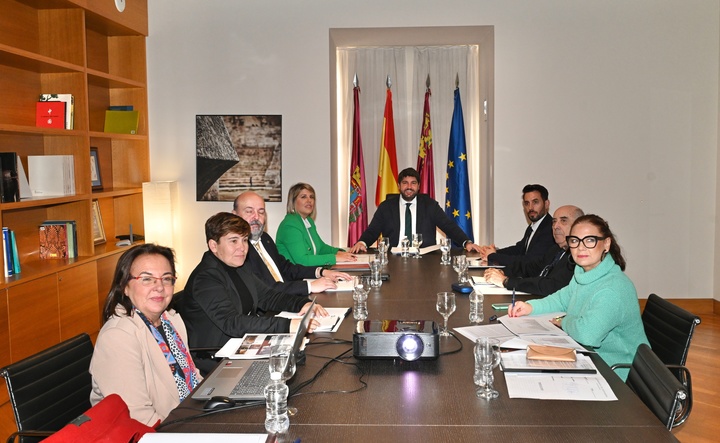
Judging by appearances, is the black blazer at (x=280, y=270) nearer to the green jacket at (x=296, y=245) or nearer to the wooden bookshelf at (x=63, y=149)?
the green jacket at (x=296, y=245)

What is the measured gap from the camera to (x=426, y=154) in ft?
25.2

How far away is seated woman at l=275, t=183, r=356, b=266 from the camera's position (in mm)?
5301

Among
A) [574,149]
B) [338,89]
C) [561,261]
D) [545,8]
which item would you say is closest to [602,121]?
[574,149]

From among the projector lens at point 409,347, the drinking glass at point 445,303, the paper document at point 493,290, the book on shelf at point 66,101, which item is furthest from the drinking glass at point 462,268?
the book on shelf at point 66,101

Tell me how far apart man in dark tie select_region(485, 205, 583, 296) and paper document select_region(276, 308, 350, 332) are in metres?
1.06

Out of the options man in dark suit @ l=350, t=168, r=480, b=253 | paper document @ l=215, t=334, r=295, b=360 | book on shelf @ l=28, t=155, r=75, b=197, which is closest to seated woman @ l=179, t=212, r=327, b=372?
paper document @ l=215, t=334, r=295, b=360

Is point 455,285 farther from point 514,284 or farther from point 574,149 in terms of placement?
point 574,149

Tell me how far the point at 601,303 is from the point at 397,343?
3.19 ft

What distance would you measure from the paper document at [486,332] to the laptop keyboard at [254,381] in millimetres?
897

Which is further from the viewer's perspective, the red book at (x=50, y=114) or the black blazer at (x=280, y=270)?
the red book at (x=50, y=114)

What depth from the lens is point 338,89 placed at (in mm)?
7730

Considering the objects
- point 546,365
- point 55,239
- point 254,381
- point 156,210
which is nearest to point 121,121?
point 156,210

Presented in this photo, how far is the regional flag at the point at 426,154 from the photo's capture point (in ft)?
25.2

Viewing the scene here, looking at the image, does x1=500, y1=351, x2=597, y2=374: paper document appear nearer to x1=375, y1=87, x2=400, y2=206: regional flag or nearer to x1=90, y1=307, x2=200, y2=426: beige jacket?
x1=90, y1=307, x2=200, y2=426: beige jacket
